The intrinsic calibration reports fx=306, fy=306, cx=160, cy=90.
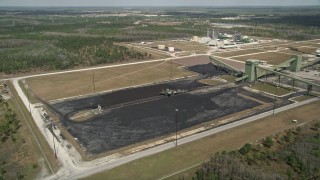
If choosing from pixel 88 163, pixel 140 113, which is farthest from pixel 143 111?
pixel 88 163

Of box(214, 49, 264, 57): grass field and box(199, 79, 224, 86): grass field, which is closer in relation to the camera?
box(199, 79, 224, 86): grass field

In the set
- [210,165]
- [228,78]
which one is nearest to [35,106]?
[210,165]

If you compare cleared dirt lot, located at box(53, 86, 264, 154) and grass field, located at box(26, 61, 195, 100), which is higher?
grass field, located at box(26, 61, 195, 100)

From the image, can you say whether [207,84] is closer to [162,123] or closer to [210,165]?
[162,123]

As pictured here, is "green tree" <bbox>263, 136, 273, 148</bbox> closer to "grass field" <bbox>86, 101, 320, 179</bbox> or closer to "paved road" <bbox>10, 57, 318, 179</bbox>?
"grass field" <bbox>86, 101, 320, 179</bbox>

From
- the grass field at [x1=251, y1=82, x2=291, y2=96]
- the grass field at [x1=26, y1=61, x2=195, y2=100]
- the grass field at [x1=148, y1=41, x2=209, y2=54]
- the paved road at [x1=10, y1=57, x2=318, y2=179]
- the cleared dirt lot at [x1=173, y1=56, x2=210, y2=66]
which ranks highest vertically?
the grass field at [x1=148, y1=41, x2=209, y2=54]

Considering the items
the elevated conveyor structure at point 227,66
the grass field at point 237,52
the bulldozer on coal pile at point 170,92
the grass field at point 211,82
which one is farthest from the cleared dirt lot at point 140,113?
the grass field at point 237,52

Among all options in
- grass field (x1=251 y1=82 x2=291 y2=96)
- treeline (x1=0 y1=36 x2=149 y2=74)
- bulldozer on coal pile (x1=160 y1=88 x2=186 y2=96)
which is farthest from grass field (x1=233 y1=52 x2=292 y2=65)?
bulldozer on coal pile (x1=160 y1=88 x2=186 y2=96)
